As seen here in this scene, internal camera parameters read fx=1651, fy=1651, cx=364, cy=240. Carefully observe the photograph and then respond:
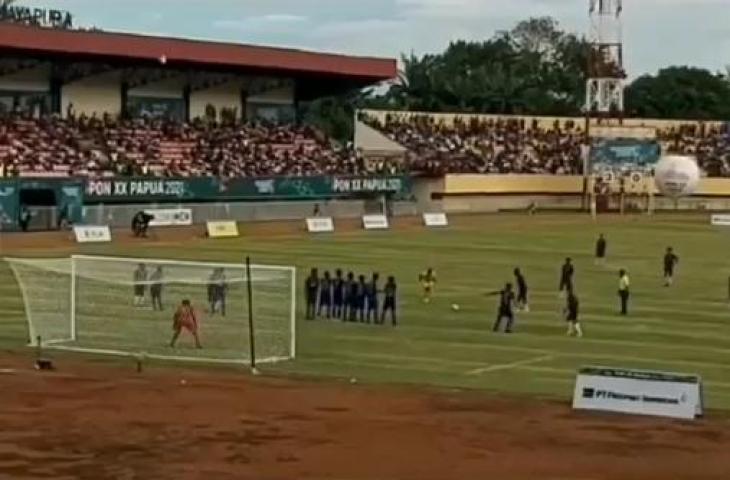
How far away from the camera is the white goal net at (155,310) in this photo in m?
42.2

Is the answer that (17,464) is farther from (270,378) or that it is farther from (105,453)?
(270,378)

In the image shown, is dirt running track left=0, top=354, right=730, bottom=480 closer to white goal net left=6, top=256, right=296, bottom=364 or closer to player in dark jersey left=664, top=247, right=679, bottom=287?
white goal net left=6, top=256, right=296, bottom=364

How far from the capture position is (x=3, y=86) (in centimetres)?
9800

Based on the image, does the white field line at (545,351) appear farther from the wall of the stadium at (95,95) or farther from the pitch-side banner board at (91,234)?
the wall of the stadium at (95,95)

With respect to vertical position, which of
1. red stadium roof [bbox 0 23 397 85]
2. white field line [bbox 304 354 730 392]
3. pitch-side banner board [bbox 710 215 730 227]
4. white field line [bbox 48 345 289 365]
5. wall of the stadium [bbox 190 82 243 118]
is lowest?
white field line [bbox 48 345 289 365]

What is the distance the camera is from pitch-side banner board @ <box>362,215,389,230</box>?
9821 cm

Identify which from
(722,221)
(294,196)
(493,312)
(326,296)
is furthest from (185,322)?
(722,221)

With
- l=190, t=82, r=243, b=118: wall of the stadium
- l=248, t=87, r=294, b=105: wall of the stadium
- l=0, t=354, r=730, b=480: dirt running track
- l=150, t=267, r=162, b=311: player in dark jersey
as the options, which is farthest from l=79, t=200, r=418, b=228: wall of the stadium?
l=0, t=354, r=730, b=480: dirt running track

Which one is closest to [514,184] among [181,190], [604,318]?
[181,190]

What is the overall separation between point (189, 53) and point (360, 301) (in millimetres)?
59501

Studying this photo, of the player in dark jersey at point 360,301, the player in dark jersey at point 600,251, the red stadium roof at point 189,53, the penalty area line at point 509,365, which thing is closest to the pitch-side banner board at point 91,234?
the red stadium roof at point 189,53

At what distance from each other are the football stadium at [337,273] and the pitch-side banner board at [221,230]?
0.99ft

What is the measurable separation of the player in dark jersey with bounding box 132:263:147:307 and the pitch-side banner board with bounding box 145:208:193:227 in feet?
144

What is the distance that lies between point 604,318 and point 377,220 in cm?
5005
